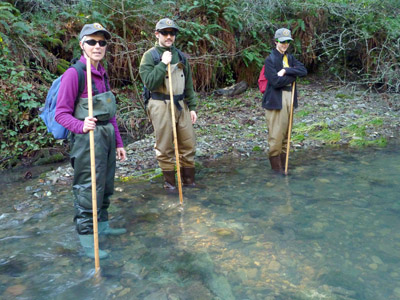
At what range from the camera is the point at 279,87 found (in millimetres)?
6918

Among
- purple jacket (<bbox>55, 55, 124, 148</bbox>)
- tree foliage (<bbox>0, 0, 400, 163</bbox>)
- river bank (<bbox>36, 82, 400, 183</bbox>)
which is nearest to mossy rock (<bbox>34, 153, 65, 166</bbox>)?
tree foliage (<bbox>0, 0, 400, 163</bbox>)

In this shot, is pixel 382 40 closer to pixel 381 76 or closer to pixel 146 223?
pixel 381 76

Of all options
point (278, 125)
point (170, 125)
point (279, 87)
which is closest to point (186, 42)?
point (279, 87)

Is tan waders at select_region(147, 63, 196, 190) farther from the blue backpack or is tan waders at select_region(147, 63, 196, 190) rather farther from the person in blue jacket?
the blue backpack

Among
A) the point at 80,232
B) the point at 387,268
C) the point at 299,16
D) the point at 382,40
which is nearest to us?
the point at 387,268

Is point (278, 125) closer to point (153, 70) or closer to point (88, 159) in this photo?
point (153, 70)

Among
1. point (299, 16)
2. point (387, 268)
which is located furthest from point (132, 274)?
point (299, 16)

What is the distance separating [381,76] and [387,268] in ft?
37.7

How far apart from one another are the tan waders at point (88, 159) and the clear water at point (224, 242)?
1.27 ft

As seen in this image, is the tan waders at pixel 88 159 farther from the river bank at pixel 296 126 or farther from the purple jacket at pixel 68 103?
the river bank at pixel 296 126

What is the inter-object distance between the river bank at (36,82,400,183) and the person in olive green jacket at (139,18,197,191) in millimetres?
1283

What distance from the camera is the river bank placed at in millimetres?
8762

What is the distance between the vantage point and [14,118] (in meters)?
9.12

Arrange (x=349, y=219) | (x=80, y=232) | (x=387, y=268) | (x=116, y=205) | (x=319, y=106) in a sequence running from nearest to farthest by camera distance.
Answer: (x=387, y=268)
(x=80, y=232)
(x=349, y=219)
(x=116, y=205)
(x=319, y=106)
